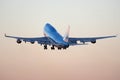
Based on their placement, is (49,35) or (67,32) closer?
(67,32)

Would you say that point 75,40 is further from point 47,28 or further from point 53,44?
point 47,28

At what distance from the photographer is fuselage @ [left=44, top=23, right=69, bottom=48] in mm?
39819

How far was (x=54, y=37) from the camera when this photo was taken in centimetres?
4519

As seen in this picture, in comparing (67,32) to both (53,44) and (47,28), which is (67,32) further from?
(47,28)

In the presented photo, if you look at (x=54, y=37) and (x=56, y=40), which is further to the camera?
(x=54, y=37)

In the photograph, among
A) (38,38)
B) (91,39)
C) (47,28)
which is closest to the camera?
(91,39)

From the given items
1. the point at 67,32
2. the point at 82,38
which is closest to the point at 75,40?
the point at 82,38

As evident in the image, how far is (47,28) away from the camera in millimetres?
52812

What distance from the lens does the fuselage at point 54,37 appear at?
39.8 meters

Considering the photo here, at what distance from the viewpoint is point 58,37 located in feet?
147

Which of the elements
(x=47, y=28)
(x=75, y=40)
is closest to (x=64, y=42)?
(x=75, y=40)

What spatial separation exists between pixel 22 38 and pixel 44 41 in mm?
3498

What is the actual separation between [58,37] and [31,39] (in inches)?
168

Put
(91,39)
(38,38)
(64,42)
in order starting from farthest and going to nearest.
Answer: (38,38), (91,39), (64,42)
